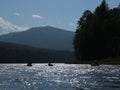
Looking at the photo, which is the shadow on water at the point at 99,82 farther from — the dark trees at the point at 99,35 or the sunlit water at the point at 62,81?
the dark trees at the point at 99,35

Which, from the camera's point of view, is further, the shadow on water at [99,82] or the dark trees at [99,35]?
the dark trees at [99,35]

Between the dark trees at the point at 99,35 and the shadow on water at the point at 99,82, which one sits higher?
the dark trees at the point at 99,35

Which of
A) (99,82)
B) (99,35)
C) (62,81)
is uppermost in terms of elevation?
(99,35)

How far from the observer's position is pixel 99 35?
6742 inches

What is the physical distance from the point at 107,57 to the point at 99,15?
1942cm

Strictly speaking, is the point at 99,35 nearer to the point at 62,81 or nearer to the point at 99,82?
the point at 62,81

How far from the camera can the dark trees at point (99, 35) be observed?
16650 cm

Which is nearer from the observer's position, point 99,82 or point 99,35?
point 99,82

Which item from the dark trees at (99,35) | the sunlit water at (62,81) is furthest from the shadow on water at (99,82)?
the dark trees at (99,35)

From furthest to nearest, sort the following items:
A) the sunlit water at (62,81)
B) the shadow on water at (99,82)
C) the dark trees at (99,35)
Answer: the dark trees at (99,35) < the sunlit water at (62,81) < the shadow on water at (99,82)

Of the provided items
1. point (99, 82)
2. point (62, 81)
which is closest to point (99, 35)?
point (62, 81)

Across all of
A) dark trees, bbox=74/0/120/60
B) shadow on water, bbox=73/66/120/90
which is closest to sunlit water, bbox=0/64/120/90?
shadow on water, bbox=73/66/120/90

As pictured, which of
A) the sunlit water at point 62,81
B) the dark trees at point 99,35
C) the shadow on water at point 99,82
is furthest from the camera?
the dark trees at point 99,35

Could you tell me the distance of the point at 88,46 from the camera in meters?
173
